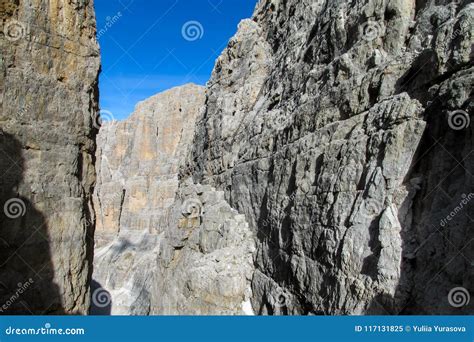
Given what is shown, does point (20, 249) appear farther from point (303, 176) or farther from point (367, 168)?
point (303, 176)

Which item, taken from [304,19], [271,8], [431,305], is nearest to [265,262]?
[431,305]

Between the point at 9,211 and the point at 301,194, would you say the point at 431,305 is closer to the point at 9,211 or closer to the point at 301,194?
the point at 301,194

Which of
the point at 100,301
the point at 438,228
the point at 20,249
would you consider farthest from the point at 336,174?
the point at 100,301

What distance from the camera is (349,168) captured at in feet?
46.0

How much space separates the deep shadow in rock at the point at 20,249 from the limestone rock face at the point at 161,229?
1331cm

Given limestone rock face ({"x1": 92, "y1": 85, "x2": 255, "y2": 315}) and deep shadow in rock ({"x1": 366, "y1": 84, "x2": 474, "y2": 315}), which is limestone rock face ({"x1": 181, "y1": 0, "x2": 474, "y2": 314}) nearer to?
deep shadow in rock ({"x1": 366, "y1": 84, "x2": 474, "y2": 315})

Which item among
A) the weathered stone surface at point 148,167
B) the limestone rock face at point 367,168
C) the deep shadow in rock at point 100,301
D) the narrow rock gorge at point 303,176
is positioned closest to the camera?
the narrow rock gorge at point 303,176

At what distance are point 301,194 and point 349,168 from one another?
420cm


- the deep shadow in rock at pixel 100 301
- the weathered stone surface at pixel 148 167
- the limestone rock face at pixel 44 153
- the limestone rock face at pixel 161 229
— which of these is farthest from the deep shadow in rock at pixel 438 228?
the weathered stone surface at pixel 148 167

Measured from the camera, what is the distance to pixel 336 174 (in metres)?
14.8

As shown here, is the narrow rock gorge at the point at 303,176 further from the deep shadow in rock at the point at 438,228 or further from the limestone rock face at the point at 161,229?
the limestone rock face at the point at 161,229

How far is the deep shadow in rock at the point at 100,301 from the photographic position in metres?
43.0

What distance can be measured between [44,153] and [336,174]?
10780 mm

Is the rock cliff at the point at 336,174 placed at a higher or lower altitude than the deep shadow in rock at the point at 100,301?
higher
